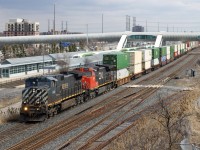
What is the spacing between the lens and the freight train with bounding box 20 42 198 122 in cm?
2394

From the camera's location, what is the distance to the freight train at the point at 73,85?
23.9 meters

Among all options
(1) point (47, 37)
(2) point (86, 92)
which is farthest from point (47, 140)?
(1) point (47, 37)

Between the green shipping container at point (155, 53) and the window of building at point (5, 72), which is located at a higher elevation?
the green shipping container at point (155, 53)

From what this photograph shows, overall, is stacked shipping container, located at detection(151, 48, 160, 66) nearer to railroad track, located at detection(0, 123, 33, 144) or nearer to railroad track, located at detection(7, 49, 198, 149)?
railroad track, located at detection(7, 49, 198, 149)

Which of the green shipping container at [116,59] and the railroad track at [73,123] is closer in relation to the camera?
the railroad track at [73,123]

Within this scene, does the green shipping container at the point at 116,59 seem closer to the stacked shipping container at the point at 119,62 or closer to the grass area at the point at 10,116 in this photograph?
the stacked shipping container at the point at 119,62

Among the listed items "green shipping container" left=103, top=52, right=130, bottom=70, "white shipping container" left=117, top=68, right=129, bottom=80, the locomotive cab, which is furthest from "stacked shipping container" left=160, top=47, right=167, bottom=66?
the locomotive cab

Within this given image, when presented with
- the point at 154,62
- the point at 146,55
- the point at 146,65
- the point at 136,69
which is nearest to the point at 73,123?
the point at 136,69

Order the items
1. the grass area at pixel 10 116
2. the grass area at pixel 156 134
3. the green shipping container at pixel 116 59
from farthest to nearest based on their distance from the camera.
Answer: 1. the green shipping container at pixel 116 59
2. the grass area at pixel 10 116
3. the grass area at pixel 156 134

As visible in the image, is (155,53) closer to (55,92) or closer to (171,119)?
(55,92)

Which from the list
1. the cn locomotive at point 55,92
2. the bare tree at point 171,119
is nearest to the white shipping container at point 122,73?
the cn locomotive at point 55,92

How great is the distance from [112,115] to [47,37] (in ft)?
395

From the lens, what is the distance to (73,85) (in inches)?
1137

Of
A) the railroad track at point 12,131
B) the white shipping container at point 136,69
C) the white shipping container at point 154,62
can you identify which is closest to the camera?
the railroad track at point 12,131
